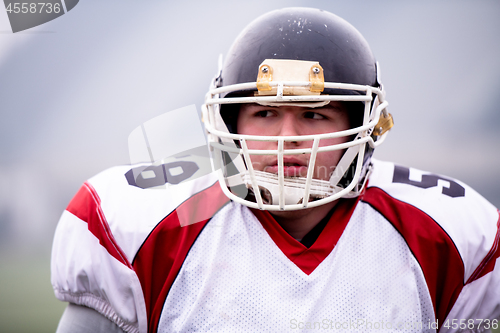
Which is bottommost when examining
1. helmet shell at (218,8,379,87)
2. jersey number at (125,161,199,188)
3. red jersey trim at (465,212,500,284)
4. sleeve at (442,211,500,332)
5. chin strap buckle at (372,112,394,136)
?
sleeve at (442,211,500,332)

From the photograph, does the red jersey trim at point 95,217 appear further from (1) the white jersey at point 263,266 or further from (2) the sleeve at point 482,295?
(2) the sleeve at point 482,295

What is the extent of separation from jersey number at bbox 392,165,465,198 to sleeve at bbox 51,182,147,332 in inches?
30.0

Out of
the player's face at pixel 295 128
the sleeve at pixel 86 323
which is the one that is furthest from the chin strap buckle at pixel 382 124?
the sleeve at pixel 86 323

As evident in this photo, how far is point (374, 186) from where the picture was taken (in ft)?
3.55

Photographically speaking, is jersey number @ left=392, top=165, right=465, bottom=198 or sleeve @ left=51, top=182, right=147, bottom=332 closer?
sleeve @ left=51, top=182, right=147, bottom=332

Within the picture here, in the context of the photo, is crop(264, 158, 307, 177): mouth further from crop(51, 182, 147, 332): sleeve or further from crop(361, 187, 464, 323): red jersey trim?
crop(51, 182, 147, 332): sleeve

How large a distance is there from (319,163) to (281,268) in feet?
0.88

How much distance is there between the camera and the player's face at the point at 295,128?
936mm

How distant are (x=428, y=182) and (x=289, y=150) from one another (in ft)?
1.67

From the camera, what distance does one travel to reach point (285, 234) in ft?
3.15

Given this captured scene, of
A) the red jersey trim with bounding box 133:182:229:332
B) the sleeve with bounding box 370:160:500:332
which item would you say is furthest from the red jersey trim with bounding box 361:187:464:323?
the red jersey trim with bounding box 133:182:229:332

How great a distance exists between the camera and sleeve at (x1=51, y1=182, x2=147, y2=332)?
0.91 metres

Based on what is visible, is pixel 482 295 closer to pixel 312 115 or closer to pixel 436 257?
pixel 436 257

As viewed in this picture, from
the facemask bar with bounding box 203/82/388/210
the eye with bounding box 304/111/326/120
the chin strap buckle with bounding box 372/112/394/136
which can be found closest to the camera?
the facemask bar with bounding box 203/82/388/210
